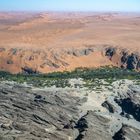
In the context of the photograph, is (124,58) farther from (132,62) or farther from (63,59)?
(63,59)

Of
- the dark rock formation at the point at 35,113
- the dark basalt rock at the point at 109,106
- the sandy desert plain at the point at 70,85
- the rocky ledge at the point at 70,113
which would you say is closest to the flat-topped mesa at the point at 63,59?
the sandy desert plain at the point at 70,85

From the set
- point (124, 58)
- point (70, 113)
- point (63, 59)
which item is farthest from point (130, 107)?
point (63, 59)

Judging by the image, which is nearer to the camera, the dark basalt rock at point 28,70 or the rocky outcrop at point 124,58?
the dark basalt rock at point 28,70

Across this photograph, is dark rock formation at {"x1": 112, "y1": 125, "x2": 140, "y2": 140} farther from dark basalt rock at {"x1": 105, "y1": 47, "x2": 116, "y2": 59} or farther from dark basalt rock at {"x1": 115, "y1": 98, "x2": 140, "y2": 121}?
dark basalt rock at {"x1": 105, "y1": 47, "x2": 116, "y2": 59}

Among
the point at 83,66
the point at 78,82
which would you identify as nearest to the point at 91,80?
the point at 78,82

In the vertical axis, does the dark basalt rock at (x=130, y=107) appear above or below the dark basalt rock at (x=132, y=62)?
below

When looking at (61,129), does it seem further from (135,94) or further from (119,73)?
(119,73)

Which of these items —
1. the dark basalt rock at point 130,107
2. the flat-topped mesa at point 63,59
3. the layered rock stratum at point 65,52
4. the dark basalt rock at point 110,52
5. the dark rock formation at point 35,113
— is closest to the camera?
the dark rock formation at point 35,113

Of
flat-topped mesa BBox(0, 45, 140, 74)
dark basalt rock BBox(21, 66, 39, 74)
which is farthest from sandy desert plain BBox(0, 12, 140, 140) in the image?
dark basalt rock BBox(21, 66, 39, 74)

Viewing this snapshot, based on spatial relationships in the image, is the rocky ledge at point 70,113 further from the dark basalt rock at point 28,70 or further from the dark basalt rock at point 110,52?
the dark basalt rock at point 110,52
